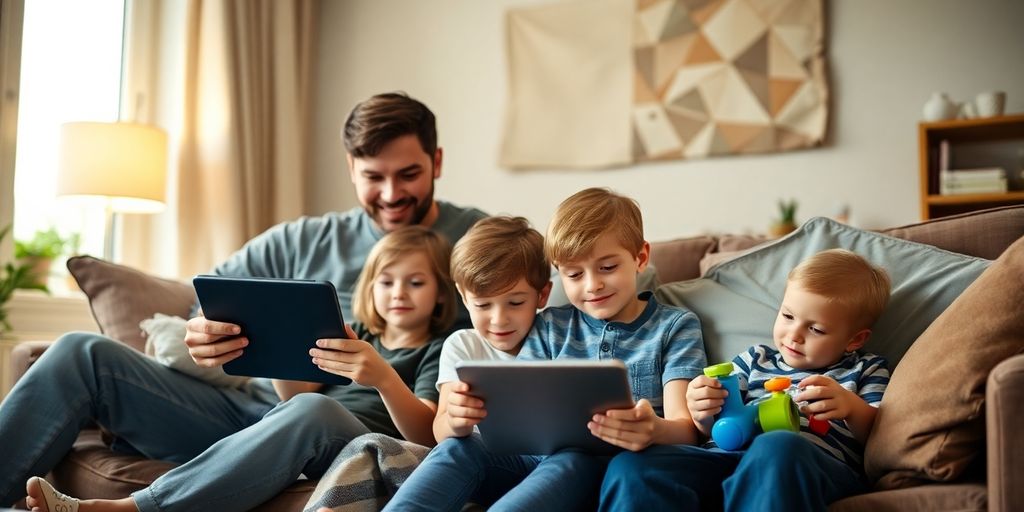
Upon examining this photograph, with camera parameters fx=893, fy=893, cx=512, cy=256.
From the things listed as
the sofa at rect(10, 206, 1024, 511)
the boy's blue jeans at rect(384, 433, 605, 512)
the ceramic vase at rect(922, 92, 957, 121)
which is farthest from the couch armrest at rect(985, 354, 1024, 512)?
the ceramic vase at rect(922, 92, 957, 121)

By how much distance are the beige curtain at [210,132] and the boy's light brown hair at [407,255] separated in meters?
1.97

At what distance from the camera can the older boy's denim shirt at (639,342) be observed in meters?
1.63

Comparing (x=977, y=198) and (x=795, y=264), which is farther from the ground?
(x=977, y=198)

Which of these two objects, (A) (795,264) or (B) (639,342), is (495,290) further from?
(A) (795,264)

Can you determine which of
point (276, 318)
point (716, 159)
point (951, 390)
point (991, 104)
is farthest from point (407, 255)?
point (991, 104)

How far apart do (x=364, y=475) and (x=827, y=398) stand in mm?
795

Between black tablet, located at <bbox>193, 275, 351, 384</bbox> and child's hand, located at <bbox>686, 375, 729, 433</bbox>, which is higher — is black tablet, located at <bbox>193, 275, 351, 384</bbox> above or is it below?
above

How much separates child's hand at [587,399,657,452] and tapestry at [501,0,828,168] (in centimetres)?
251

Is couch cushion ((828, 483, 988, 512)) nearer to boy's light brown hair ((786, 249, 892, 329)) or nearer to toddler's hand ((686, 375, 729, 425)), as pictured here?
toddler's hand ((686, 375, 729, 425))

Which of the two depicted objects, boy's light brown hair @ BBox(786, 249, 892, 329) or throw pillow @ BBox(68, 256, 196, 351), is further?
throw pillow @ BBox(68, 256, 196, 351)

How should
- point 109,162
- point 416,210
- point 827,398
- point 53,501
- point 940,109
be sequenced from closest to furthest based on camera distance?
point 827,398
point 53,501
point 416,210
point 109,162
point 940,109

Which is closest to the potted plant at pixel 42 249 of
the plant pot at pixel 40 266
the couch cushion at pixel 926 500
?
the plant pot at pixel 40 266

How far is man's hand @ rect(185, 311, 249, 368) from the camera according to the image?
167cm

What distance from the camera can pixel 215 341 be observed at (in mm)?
1687
